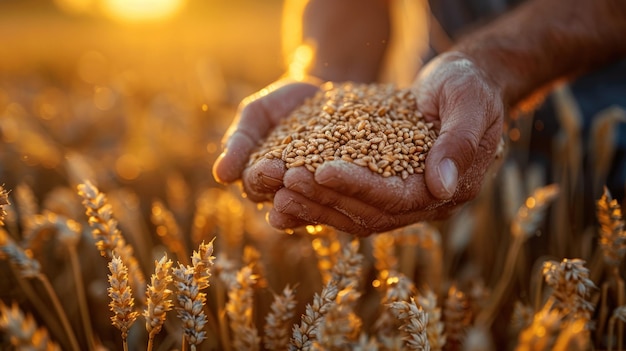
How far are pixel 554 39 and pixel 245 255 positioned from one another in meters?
1.43

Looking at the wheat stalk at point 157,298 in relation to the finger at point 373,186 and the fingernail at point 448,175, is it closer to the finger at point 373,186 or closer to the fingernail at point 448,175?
the finger at point 373,186

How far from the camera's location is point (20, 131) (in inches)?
97.3

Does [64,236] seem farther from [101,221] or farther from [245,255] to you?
[245,255]

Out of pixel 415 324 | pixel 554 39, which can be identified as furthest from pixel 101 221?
pixel 554 39

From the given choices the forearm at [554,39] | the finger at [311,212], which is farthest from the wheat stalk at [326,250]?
the forearm at [554,39]

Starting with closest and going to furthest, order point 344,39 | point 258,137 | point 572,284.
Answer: point 572,284
point 258,137
point 344,39

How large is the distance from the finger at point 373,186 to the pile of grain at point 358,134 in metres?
0.03

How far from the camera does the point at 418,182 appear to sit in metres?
1.32

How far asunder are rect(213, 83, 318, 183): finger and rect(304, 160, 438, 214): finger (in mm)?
350

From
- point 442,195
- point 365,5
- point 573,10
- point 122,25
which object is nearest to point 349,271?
point 442,195

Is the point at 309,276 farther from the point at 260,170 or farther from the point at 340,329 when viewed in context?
the point at 340,329

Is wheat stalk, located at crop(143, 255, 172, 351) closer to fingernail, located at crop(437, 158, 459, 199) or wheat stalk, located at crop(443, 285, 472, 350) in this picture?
fingernail, located at crop(437, 158, 459, 199)

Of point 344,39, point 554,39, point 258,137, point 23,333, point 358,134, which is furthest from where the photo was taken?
point 344,39

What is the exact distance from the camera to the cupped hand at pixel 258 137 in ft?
4.44
